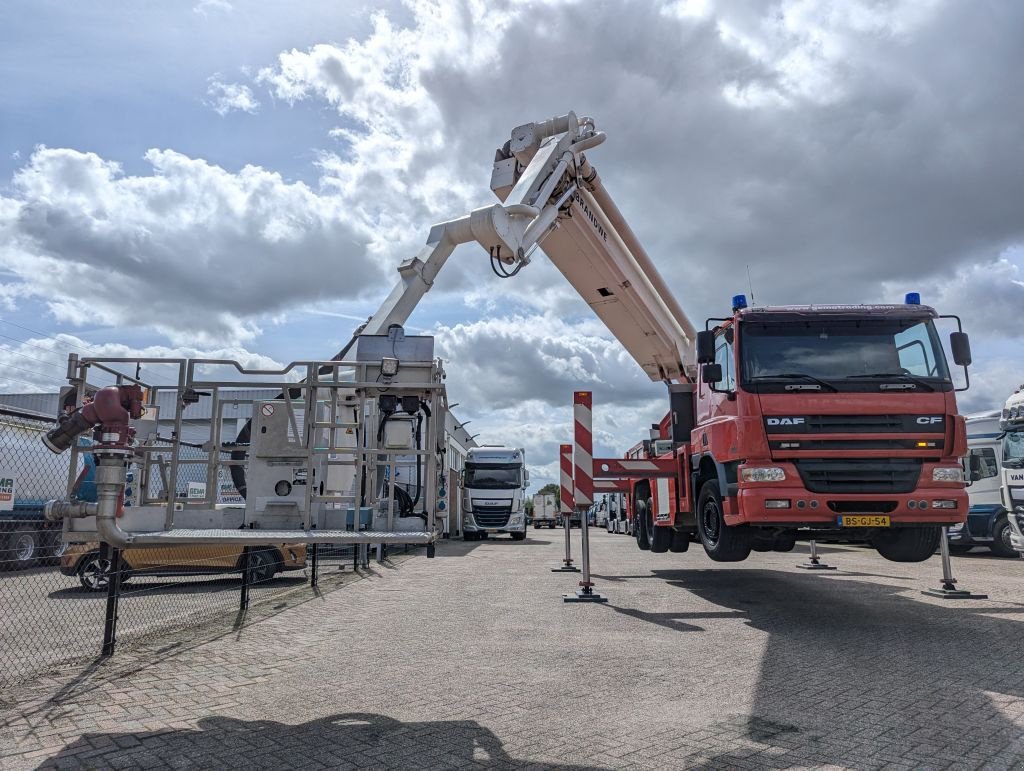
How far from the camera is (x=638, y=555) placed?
1675 cm

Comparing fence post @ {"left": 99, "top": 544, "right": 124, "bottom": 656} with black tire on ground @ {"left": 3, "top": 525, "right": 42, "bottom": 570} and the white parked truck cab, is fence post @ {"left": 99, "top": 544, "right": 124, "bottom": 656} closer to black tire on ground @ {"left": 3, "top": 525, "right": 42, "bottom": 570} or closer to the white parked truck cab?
black tire on ground @ {"left": 3, "top": 525, "right": 42, "bottom": 570}

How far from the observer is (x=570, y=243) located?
431 inches

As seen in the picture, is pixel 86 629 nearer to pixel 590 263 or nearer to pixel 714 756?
pixel 714 756

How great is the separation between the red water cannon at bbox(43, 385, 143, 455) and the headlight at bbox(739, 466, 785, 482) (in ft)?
16.9

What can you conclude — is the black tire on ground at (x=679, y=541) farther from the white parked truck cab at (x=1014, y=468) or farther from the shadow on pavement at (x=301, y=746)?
the shadow on pavement at (x=301, y=746)

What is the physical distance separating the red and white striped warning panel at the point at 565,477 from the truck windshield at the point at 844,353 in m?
3.53

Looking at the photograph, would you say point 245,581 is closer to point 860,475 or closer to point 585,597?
point 585,597

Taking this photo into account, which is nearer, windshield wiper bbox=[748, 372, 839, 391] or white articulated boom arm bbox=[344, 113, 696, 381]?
windshield wiper bbox=[748, 372, 839, 391]

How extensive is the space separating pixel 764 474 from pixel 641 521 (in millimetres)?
5788

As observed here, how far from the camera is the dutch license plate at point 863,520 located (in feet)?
21.4

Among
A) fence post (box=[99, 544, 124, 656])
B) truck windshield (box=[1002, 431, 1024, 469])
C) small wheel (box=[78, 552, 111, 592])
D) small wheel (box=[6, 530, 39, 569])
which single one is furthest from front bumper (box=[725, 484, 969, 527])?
small wheel (box=[6, 530, 39, 569])

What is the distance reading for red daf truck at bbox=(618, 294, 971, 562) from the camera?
6.58 metres

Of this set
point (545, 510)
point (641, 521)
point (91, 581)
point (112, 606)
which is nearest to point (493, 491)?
point (641, 521)

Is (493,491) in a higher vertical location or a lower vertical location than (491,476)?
lower
